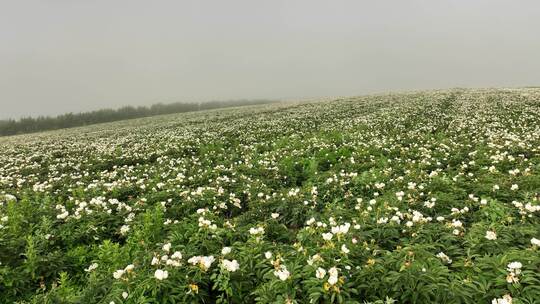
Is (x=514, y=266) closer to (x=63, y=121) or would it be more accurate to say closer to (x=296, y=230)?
(x=296, y=230)

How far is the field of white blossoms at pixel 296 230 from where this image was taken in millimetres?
4418

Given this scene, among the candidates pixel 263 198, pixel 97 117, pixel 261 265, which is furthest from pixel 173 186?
pixel 97 117

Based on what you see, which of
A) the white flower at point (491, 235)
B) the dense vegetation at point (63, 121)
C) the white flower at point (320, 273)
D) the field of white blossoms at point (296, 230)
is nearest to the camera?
the white flower at point (320, 273)

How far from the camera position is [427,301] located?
4.15 meters

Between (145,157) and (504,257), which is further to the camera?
(145,157)

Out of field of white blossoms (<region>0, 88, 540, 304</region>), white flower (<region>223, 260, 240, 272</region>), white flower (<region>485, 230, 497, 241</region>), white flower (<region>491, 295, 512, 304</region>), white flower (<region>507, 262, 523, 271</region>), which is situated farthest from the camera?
white flower (<region>485, 230, 497, 241</region>)

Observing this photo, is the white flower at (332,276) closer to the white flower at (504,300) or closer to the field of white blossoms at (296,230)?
the field of white blossoms at (296,230)

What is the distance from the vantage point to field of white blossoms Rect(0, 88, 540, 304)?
4418 mm

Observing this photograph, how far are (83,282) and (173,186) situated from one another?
4915 millimetres

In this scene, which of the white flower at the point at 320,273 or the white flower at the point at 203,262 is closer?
the white flower at the point at 320,273

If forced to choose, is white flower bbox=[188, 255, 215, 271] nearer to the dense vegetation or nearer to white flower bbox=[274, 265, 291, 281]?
white flower bbox=[274, 265, 291, 281]

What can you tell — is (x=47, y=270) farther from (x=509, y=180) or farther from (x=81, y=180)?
(x=509, y=180)

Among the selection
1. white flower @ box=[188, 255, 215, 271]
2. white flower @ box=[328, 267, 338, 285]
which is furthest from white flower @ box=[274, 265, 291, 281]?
white flower @ box=[188, 255, 215, 271]

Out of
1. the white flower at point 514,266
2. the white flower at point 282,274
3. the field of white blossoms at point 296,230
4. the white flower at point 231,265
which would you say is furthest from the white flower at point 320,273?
the white flower at point 514,266
